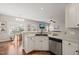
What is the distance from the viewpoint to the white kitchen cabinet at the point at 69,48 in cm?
181

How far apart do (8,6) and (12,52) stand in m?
0.72

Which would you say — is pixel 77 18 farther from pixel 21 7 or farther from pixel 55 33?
pixel 21 7

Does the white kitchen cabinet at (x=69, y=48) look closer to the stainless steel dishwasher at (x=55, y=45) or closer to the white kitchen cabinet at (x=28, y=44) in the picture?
the stainless steel dishwasher at (x=55, y=45)

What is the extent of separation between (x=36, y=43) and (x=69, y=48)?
0.57m

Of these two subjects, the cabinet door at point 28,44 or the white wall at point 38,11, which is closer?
the white wall at point 38,11

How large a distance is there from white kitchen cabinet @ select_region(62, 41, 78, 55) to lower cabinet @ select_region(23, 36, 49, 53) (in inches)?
11.8

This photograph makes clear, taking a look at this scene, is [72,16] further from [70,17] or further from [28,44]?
[28,44]

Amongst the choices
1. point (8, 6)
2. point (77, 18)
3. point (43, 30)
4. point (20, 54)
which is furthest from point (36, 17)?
point (77, 18)

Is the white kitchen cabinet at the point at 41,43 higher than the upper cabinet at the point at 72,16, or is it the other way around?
the upper cabinet at the point at 72,16

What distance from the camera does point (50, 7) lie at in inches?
70.3

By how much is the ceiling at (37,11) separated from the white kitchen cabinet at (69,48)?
483 millimetres

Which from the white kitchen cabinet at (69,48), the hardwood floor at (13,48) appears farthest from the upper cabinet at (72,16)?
the hardwood floor at (13,48)

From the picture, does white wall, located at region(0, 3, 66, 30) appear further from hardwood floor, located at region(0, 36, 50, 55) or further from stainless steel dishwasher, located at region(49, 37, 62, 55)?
hardwood floor, located at region(0, 36, 50, 55)

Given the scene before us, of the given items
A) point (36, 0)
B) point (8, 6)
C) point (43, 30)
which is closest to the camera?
point (36, 0)
